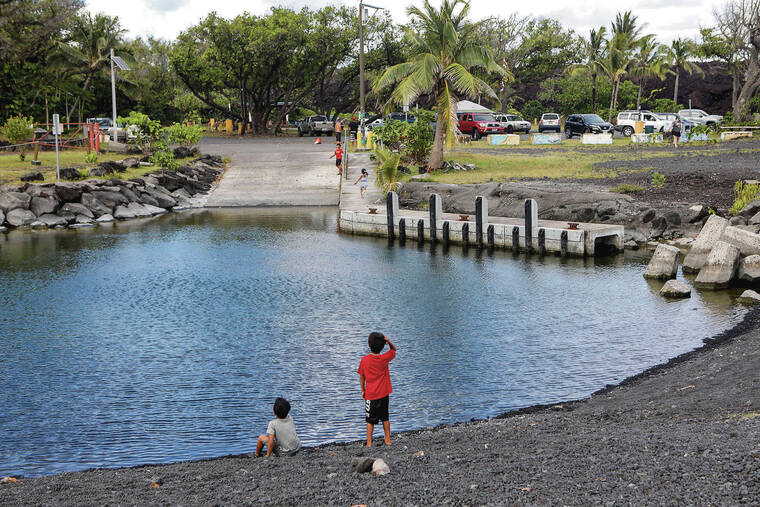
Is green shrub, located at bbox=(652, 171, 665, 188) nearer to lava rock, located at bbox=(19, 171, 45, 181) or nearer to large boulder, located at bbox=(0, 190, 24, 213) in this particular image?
large boulder, located at bbox=(0, 190, 24, 213)

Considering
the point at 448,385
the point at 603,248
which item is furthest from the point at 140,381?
the point at 603,248

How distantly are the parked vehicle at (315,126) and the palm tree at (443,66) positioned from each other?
2938 cm

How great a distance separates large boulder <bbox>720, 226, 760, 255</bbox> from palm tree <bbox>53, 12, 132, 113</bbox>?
5400cm

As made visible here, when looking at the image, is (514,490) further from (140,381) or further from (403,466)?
(140,381)

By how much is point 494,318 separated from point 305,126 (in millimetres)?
52579

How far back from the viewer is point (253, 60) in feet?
213

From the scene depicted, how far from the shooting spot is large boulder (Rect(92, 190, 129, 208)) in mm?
37281

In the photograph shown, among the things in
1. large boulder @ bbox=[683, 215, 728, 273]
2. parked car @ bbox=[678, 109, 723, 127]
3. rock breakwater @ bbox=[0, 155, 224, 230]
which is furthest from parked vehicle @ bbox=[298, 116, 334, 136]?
large boulder @ bbox=[683, 215, 728, 273]

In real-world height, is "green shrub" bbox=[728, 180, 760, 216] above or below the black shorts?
above

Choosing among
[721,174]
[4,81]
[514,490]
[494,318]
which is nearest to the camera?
[514,490]

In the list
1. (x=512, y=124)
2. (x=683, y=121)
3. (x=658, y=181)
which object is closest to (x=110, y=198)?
(x=658, y=181)

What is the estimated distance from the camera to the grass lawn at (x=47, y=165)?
39.1 m

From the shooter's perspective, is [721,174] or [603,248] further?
[721,174]

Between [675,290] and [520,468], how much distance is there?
13656 mm
